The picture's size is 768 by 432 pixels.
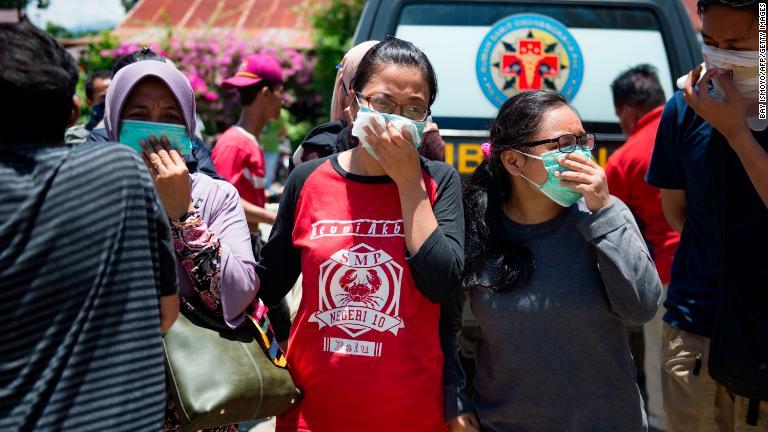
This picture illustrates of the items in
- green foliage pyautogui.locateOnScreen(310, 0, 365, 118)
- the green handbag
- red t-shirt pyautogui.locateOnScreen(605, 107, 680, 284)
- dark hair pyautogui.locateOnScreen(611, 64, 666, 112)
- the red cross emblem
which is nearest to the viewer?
the green handbag

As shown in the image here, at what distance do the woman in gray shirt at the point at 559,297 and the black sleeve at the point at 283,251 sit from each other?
52cm

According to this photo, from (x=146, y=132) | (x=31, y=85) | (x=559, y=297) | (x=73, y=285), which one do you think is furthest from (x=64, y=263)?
(x=559, y=297)

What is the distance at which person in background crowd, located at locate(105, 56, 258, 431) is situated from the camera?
2.26 metres

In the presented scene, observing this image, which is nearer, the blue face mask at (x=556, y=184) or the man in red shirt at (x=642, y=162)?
the blue face mask at (x=556, y=184)

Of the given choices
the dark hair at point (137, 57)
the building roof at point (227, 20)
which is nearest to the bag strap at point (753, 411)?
the dark hair at point (137, 57)

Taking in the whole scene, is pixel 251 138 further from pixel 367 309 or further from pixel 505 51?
pixel 367 309

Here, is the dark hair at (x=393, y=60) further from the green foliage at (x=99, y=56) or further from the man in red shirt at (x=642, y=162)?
the green foliage at (x=99, y=56)

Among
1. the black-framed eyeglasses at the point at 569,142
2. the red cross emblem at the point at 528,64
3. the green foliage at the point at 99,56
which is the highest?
the green foliage at the point at 99,56

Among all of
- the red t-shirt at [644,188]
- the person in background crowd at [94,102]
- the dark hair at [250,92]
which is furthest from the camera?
the person in background crowd at [94,102]

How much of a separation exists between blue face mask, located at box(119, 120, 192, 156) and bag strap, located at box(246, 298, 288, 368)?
527 mm

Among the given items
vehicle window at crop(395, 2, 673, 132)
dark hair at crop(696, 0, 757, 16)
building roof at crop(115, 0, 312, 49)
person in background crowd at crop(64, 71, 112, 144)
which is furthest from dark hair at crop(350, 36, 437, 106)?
building roof at crop(115, 0, 312, 49)

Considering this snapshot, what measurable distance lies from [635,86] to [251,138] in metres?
2.15

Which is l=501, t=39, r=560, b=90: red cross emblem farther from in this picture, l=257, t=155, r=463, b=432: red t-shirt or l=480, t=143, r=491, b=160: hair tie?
l=257, t=155, r=463, b=432: red t-shirt

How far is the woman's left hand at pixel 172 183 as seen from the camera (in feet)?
7.36
